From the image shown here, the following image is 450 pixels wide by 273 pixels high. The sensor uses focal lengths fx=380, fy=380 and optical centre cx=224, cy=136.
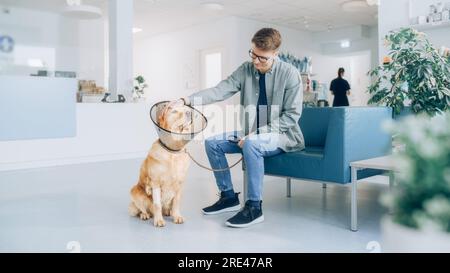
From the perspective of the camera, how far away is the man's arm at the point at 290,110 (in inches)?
86.7

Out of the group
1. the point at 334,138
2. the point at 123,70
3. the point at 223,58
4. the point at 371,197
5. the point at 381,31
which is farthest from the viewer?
the point at 223,58

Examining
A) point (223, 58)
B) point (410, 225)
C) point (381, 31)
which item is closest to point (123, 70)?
point (223, 58)

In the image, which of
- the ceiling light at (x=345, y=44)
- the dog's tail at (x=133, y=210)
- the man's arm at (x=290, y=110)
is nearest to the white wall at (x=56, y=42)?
the ceiling light at (x=345, y=44)

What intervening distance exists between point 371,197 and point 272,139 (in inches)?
42.8

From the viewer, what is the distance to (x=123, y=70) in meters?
5.61

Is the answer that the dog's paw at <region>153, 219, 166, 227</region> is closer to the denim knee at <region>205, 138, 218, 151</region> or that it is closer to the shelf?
the denim knee at <region>205, 138, 218, 151</region>

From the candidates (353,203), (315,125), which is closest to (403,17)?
(315,125)

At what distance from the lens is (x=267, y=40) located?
2141 mm

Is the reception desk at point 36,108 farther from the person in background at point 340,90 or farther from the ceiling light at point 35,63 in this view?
the person in background at point 340,90

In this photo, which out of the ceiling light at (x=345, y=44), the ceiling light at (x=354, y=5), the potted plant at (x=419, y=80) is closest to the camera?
the potted plant at (x=419, y=80)

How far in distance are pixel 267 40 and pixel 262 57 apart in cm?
10

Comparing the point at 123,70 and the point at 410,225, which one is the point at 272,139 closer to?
the point at 410,225

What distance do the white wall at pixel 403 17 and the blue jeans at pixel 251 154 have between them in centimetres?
321

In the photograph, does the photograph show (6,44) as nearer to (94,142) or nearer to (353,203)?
(94,142)
